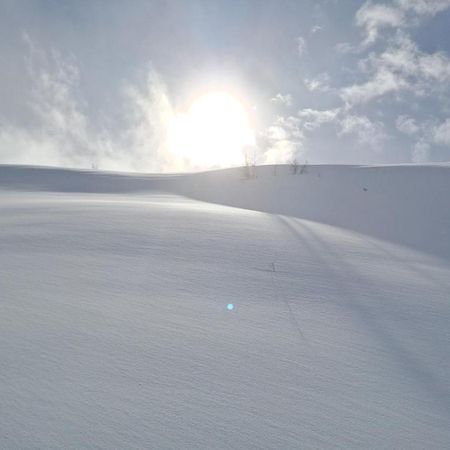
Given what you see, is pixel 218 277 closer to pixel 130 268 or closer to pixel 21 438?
pixel 130 268

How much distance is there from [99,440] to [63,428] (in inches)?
5.3

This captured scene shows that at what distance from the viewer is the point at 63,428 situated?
1205mm

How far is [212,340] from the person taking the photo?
6.11ft

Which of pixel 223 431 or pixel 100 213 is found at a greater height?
pixel 100 213

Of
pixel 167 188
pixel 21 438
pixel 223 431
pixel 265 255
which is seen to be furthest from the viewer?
pixel 167 188

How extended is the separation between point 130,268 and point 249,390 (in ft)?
5.00

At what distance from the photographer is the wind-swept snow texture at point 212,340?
130 centimetres

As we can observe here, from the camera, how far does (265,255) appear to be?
3373mm

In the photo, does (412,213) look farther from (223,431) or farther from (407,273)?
(223,431)

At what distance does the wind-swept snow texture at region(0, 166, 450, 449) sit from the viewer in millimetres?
1298

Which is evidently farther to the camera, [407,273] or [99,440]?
[407,273]

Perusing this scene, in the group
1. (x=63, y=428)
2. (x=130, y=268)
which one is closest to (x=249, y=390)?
(x=63, y=428)

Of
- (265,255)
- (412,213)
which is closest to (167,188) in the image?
(412,213)

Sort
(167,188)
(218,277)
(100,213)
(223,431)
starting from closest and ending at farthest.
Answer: (223,431)
(218,277)
(100,213)
(167,188)
